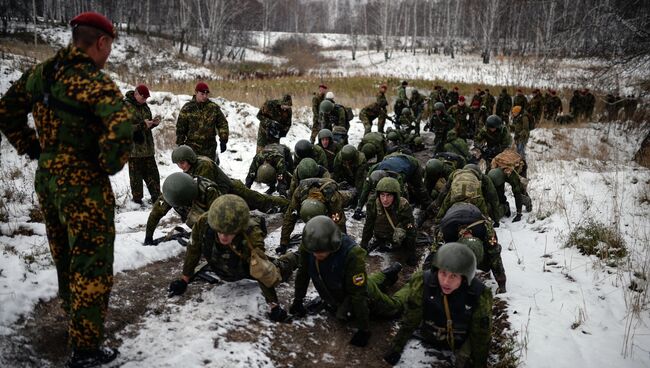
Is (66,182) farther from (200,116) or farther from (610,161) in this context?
(610,161)

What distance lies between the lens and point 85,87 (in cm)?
223

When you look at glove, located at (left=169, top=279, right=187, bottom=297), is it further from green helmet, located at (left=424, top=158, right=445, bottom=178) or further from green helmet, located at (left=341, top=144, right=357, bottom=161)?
green helmet, located at (left=424, top=158, right=445, bottom=178)

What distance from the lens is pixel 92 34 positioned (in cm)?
234

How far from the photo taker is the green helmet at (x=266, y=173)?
24.0 feet

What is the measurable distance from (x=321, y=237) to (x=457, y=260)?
1076 mm

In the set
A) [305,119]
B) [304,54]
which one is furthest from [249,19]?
[305,119]

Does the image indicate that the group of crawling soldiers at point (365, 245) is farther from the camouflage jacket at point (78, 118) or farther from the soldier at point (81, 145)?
the camouflage jacket at point (78, 118)

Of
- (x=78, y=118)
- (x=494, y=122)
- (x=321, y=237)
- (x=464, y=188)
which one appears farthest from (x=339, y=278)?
(x=494, y=122)

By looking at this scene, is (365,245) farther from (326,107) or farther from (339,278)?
(326,107)

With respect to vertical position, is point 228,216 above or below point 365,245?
above

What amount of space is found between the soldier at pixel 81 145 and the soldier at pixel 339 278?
5.11 feet

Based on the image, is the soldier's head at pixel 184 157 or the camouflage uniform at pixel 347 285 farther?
the soldier's head at pixel 184 157

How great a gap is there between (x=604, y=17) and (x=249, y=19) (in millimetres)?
41391

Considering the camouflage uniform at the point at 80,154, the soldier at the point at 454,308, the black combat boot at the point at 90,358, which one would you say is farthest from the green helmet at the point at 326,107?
the black combat boot at the point at 90,358
